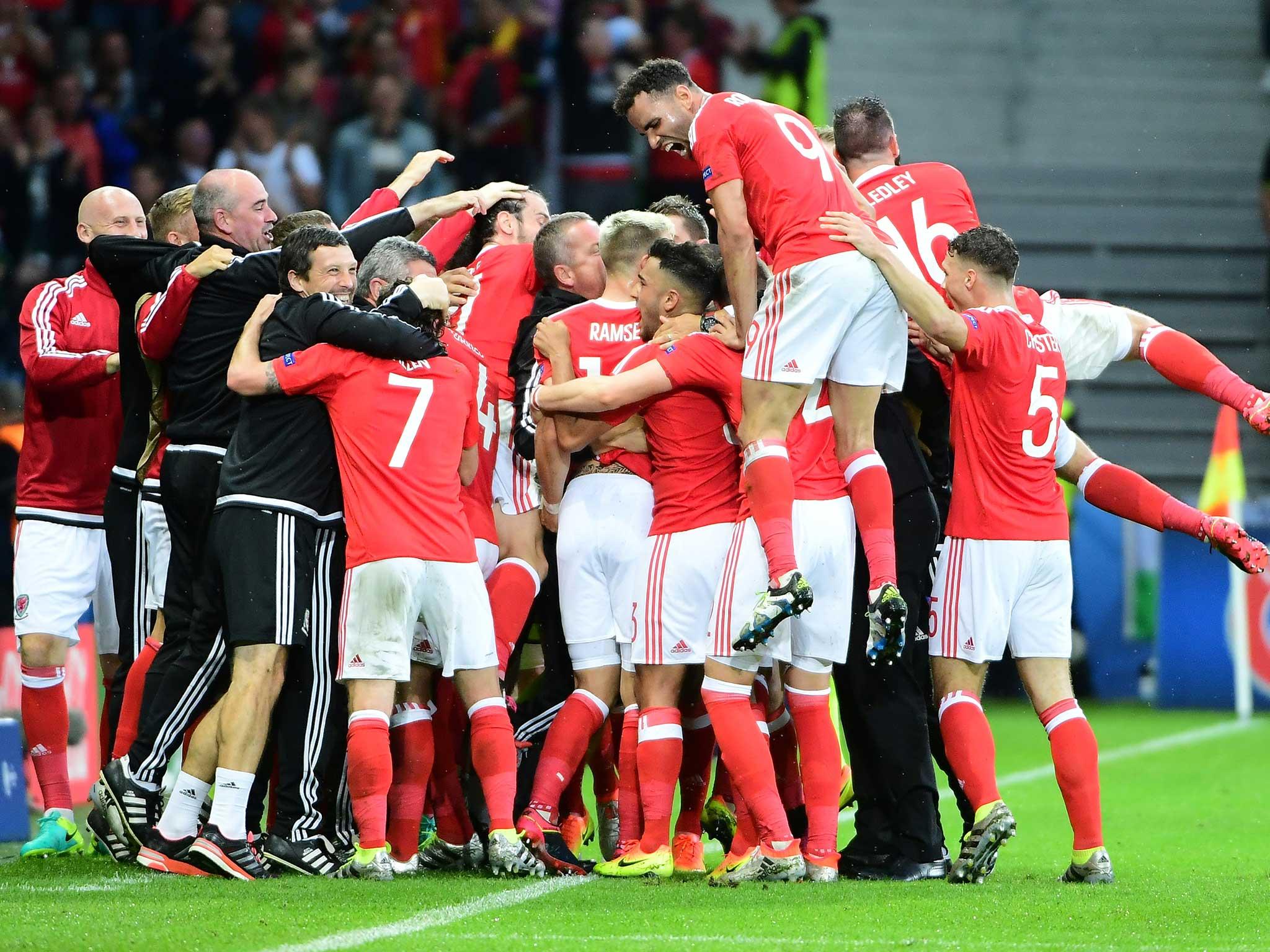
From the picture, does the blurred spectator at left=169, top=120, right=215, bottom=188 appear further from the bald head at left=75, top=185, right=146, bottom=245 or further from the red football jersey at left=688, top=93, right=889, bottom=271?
the red football jersey at left=688, top=93, right=889, bottom=271

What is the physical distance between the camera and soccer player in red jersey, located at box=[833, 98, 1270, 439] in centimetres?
624

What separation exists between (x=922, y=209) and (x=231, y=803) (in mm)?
3355

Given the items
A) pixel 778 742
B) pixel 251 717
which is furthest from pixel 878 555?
pixel 251 717

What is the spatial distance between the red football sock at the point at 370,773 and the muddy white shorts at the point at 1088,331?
9.44 feet

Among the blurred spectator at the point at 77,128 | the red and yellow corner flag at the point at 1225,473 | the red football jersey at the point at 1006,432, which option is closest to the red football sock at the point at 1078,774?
the red football jersey at the point at 1006,432

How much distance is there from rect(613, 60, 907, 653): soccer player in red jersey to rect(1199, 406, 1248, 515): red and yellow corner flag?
24.0ft

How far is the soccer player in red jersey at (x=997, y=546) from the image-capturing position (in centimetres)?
573

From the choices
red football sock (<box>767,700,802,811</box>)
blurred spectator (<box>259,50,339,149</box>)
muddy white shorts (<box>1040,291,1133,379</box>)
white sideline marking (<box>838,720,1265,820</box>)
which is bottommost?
white sideline marking (<box>838,720,1265,820</box>)

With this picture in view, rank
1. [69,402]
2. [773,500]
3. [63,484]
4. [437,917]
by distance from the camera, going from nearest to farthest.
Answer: [437,917]
[773,500]
[63,484]
[69,402]

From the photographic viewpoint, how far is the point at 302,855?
18.9 feet

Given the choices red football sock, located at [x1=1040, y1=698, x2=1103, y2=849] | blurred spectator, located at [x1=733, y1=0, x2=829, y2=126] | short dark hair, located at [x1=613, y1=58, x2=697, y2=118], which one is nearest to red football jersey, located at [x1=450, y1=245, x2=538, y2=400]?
short dark hair, located at [x1=613, y1=58, x2=697, y2=118]

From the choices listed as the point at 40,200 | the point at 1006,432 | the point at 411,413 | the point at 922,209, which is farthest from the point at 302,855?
the point at 40,200

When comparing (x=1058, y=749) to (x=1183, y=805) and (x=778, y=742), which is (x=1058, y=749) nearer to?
(x=778, y=742)

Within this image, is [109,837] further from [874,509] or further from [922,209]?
[922,209]
